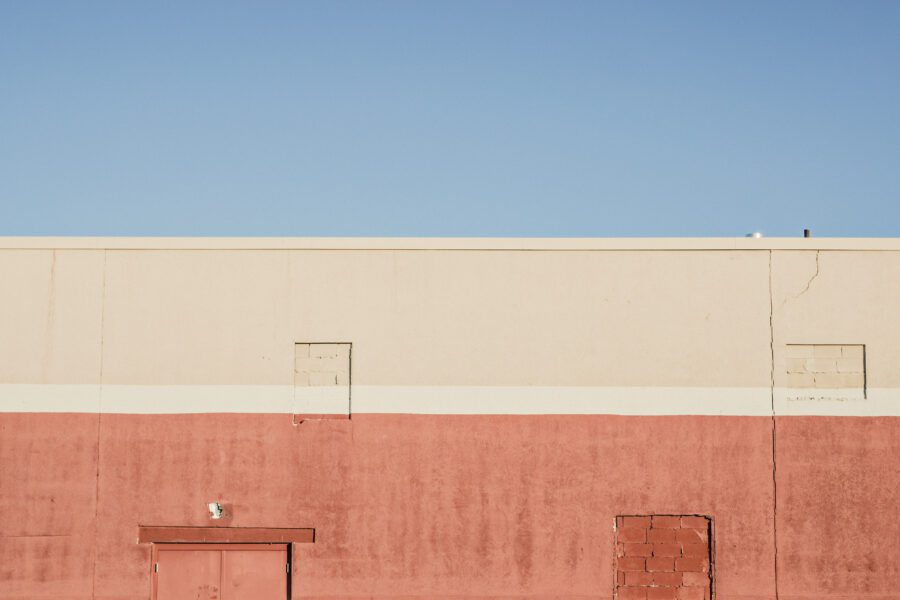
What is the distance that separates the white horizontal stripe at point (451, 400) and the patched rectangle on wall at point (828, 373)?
4 cm

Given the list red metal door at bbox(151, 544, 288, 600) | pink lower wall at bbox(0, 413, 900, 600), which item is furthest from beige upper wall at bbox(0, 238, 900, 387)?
red metal door at bbox(151, 544, 288, 600)

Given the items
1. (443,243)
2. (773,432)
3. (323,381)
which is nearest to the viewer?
(773,432)

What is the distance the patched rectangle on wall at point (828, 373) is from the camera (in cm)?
1636

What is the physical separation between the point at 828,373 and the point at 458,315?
17.7 feet

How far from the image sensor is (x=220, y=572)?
16156mm

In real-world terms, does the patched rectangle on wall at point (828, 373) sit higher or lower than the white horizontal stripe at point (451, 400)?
higher

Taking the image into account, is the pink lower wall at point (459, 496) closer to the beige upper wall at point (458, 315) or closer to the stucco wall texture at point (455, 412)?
the stucco wall texture at point (455, 412)

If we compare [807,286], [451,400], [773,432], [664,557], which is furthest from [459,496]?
[807,286]

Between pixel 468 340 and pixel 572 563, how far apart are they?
3467 millimetres

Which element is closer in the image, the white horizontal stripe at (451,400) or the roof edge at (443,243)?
the white horizontal stripe at (451,400)

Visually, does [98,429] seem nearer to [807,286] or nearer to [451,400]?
[451,400]

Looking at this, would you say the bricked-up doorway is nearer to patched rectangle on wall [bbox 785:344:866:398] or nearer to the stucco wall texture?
the stucco wall texture

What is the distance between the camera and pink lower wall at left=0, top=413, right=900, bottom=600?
16.1 m

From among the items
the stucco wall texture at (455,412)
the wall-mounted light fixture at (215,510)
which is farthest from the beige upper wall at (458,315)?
the wall-mounted light fixture at (215,510)
